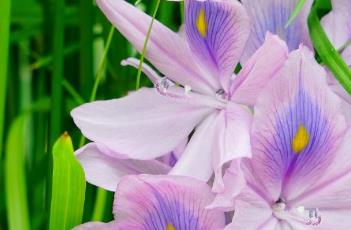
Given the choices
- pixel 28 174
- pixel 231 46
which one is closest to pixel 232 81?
pixel 231 46

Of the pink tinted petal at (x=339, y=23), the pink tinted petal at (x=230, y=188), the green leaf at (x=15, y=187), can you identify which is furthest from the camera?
the green leaf at (x=15, y=187)

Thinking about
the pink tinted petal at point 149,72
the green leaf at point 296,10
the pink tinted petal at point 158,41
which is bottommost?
the pink tinted petal at point 149,72

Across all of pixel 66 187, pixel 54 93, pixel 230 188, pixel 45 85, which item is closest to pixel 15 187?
pixel 54 93

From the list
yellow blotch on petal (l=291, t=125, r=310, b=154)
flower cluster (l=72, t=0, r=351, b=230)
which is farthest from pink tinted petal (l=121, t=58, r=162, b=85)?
yellow blotch on petal (l=291, t=125, r=310, b=154)

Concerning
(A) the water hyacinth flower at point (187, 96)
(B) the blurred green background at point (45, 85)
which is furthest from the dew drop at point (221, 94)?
(B) the blurred green background at point (45, 85)

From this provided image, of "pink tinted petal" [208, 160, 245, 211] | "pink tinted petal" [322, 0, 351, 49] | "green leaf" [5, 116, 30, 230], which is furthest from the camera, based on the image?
"green leaf" [5, 116, 30, 230]

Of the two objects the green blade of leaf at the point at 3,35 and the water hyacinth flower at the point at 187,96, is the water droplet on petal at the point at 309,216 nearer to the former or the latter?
the water hyacinth flower at the point at 187,96

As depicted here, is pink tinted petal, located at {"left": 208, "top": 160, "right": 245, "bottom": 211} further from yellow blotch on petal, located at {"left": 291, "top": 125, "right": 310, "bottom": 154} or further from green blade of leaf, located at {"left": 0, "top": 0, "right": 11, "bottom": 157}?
green blade of leaf, located at {"left": 0, "top": 0, "right": 11, "bottom": 157}
